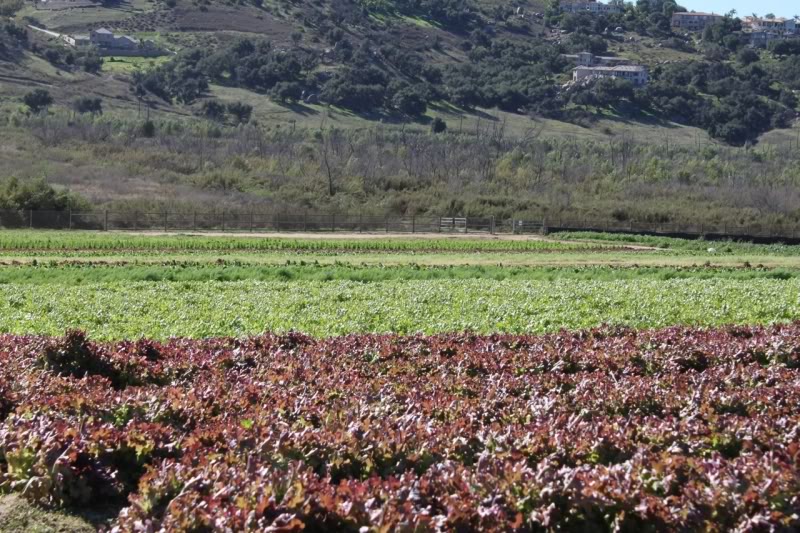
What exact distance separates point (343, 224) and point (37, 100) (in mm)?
69598

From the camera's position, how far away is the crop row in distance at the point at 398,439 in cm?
612

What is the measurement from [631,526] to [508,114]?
17885cm

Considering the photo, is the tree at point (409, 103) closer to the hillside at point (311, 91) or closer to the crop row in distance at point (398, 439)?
the hillside at point (311, 91)

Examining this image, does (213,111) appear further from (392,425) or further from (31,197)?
(392,425)

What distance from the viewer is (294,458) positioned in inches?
289

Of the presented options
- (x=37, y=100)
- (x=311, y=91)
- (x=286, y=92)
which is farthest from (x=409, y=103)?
(x=37, y=100)

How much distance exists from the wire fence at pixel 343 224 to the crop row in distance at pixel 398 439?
197 feet

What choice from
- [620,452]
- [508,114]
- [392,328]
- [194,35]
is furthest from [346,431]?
[194,35]

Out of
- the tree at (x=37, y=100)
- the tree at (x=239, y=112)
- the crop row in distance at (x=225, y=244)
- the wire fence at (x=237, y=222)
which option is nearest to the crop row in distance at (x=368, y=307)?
the crop row in distance at (x=225, y=244)

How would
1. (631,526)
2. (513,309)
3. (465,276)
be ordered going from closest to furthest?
(631,526), (513,309), (465,276)

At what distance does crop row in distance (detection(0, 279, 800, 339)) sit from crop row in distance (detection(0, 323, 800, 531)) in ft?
17.5

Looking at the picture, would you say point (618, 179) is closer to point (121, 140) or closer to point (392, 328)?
point (121, 140)

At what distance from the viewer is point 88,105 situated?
138 m

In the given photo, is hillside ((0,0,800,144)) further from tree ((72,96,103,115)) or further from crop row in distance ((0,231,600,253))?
crop row in distance ((0,231,600,253))
